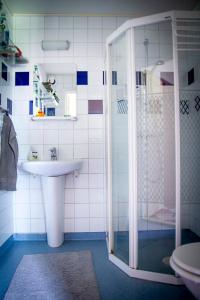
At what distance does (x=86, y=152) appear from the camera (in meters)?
2.22

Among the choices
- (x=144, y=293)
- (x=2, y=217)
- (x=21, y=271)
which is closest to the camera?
(x=144, y=293)

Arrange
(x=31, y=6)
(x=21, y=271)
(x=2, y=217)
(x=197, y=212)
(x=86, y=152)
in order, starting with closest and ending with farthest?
(x=21, y=271), (x=197, y=212), (x=2, y=217), (x=31, y=6), (x=86, y=152)

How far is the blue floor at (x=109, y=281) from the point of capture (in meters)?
1.33

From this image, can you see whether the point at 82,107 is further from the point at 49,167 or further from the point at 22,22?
the point at 22,22

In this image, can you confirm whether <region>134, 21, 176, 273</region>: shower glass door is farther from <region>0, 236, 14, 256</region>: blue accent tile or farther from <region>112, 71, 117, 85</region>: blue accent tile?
<region>0, 236, 14, 256</region>: blue accent tile

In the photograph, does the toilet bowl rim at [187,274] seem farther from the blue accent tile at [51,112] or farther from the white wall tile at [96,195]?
the blue accent tile at [51,112]

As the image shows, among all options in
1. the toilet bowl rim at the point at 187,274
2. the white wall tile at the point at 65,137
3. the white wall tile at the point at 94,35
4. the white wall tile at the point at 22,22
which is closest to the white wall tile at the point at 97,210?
the white wall tile at the point at 65,137

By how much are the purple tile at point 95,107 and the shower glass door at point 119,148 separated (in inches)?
18.3

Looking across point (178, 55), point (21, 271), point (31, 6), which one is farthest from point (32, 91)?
point (21, 271)

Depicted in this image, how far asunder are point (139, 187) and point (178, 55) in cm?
102

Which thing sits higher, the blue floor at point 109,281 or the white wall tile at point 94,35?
the white wall tile at point 94,35

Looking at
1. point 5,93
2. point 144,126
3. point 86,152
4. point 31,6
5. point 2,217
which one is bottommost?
point 2,217

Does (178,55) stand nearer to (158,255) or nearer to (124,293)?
(158,255)

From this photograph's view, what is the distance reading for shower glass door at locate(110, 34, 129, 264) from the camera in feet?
5.26
